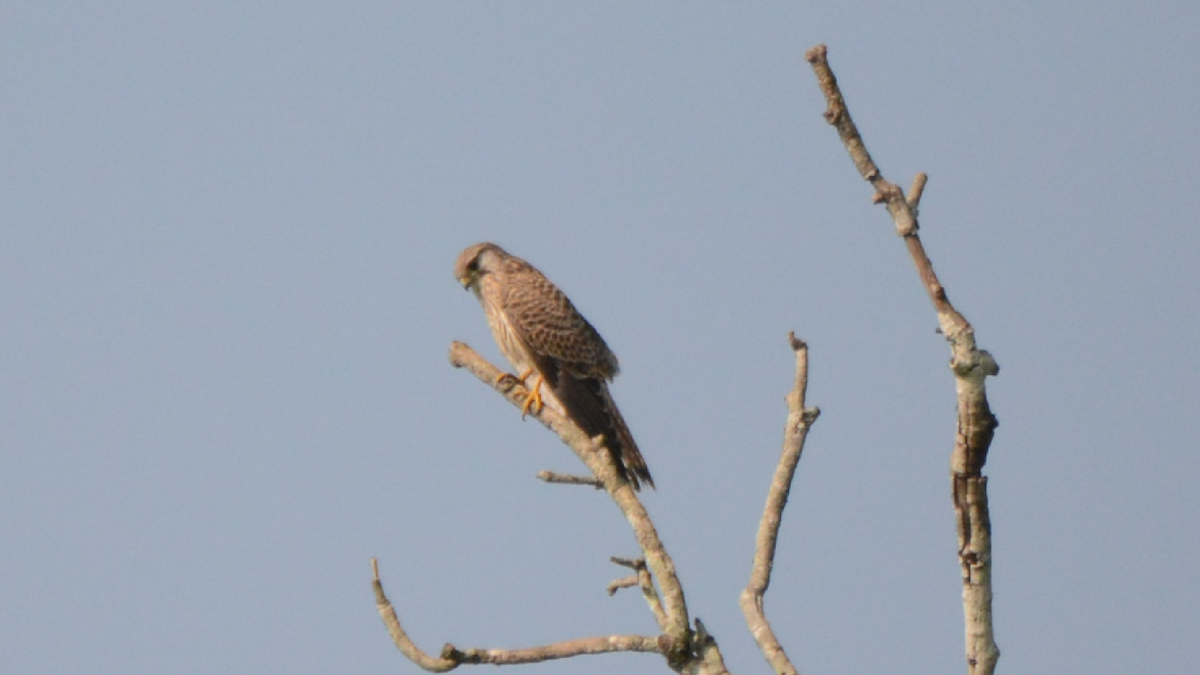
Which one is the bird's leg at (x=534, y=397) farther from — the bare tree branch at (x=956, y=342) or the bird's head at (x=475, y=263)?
the bare tree branch at (x=956, y=342)

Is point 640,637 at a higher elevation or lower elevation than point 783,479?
lower

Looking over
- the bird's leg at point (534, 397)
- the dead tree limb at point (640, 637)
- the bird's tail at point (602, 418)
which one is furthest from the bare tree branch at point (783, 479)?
the bird's tail at point (602, 418)

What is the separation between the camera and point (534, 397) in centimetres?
846

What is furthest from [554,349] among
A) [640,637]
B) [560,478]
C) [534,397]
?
[640,637]

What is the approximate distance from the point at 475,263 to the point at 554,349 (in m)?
1.10

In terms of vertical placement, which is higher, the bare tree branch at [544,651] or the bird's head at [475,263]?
the bird's head at [475,263]

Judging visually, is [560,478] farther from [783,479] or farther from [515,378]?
[515,378]

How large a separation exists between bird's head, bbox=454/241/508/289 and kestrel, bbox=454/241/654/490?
0.03 ft

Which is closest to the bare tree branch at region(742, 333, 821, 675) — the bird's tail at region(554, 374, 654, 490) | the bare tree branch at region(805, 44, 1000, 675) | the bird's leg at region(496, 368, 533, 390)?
the bare tree branch at region(805, 44, 1000, 675)

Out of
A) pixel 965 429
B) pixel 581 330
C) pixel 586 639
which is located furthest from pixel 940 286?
pixel 581 330

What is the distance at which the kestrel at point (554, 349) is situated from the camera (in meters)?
8.93

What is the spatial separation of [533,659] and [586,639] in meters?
0.18

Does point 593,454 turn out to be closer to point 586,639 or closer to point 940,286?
point 586,639

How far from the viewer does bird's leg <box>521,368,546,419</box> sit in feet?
25.6
